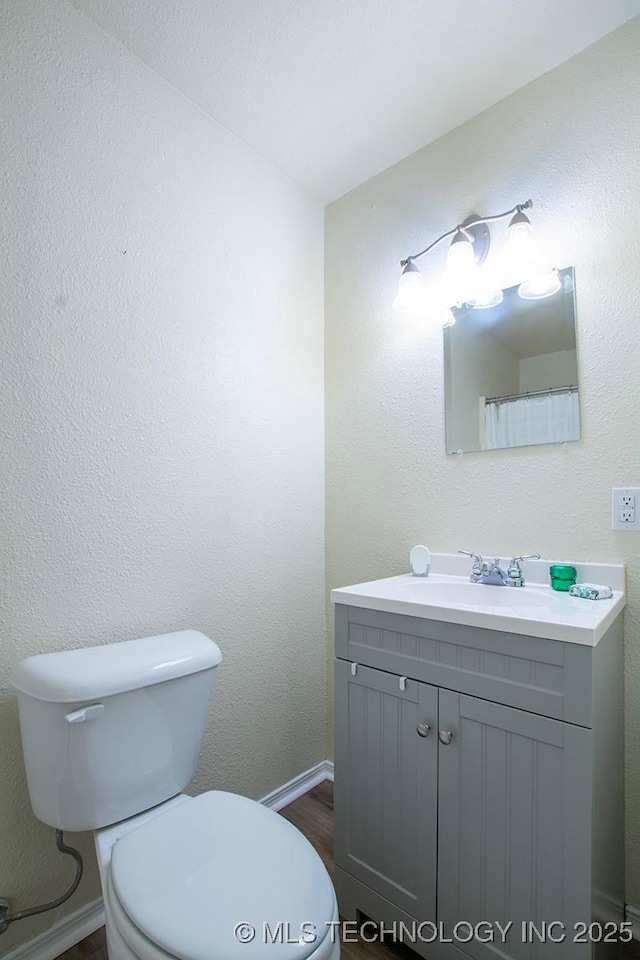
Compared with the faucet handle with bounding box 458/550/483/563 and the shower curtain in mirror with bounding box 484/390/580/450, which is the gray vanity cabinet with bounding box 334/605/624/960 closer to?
the faucet handle with bounding box 458/550/483/563

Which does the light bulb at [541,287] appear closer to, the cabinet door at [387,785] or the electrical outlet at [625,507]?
the electrical outlet at [625,507]

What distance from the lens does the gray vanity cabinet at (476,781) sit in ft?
2.97

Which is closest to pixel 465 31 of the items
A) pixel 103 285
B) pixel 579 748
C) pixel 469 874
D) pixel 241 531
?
pixel 103 285

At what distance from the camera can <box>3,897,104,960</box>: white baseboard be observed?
1.11 m

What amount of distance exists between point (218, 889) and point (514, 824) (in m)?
0.61

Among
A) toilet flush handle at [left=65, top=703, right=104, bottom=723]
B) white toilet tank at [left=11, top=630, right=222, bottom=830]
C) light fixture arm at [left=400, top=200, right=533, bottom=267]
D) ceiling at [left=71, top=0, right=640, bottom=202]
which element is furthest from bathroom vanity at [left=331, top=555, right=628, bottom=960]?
ceiling at [left=71, top=0, right=640, bottom=202]

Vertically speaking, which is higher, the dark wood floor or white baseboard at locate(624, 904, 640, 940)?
white baseboard at locate(624, 904, 640, 940)

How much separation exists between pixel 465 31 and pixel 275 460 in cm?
142

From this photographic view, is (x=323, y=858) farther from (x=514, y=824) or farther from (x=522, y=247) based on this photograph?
(x=522, y=247)

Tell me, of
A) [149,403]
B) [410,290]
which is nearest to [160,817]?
[149,403]

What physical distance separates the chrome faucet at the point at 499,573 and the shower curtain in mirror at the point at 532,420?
0.36 meters

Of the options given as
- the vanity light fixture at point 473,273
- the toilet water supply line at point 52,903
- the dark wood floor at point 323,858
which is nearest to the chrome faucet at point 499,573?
the vanity light fixture at point 473,273

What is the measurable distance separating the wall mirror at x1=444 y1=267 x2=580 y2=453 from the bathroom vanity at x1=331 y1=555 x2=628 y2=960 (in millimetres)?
473

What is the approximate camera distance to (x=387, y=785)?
1.19 meters
